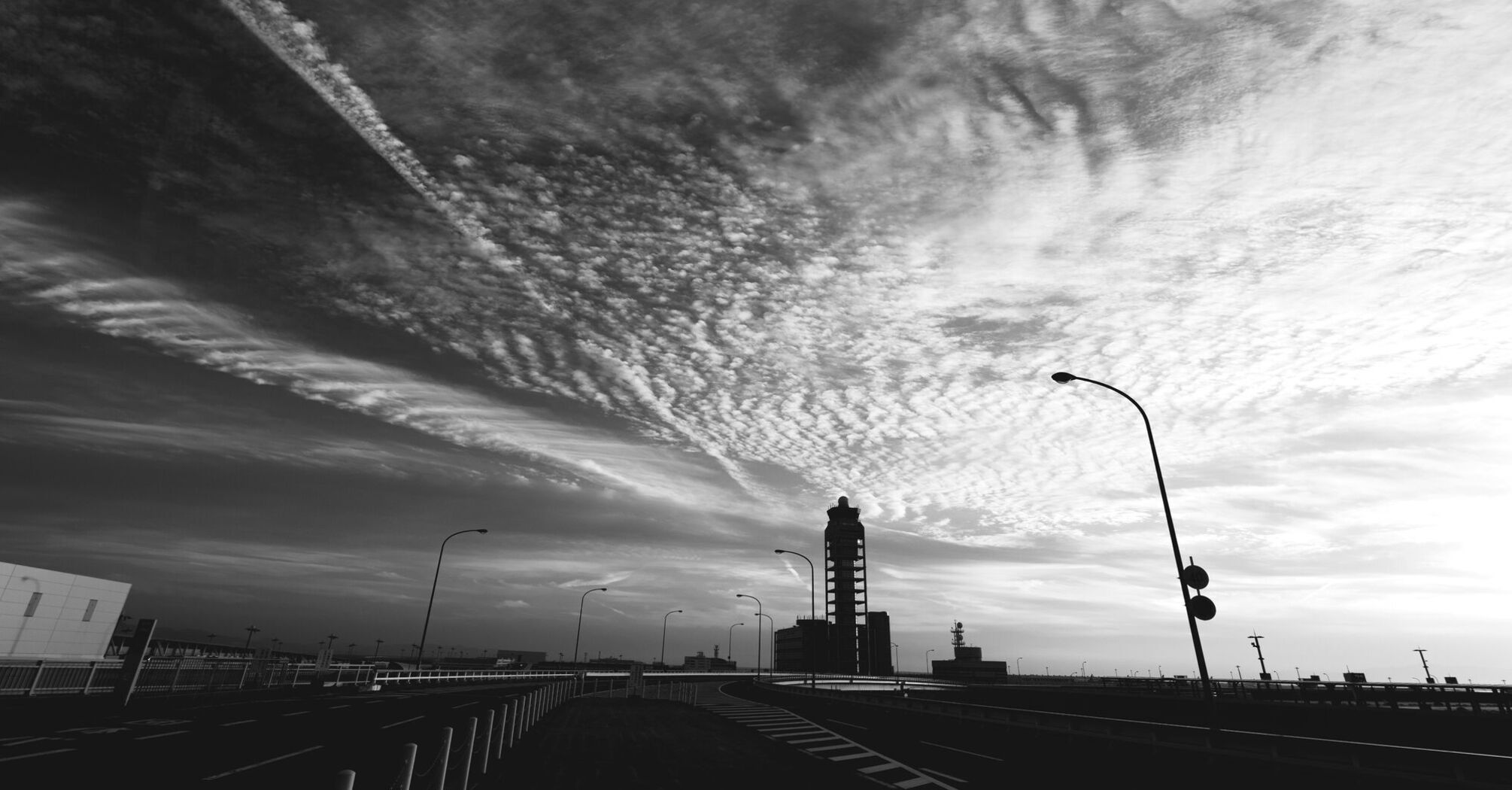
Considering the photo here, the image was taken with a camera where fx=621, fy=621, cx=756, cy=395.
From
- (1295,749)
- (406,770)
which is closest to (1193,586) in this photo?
(1295,749)

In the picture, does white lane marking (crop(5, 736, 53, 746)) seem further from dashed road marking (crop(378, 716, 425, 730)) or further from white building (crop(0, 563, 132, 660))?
white building (crop(0, 563, 132, 660))

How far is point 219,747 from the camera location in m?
15.5

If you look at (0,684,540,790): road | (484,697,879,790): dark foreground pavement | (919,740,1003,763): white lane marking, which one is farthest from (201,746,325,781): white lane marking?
(919,740,1003,763): white lane marking

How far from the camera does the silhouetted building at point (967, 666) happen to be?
569 ft

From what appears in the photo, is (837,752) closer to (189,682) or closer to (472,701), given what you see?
(472,701)

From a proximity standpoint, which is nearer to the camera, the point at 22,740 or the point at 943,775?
the point at 22,740

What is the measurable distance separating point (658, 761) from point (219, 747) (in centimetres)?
1092

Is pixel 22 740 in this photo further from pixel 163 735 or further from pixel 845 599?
pixel 845 599

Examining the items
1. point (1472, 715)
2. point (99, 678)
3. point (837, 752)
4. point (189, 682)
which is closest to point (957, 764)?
Result: point (837, 752)

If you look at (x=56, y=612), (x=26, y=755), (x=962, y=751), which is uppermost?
(x=56, y=612)

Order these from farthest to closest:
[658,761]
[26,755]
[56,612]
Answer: [56,612] → [658,761] → [26,755]

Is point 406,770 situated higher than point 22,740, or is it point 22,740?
point 406,770

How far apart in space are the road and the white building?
1332 inches

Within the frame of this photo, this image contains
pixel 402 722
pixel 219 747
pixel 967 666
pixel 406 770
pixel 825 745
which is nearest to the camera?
pixel 406 770
